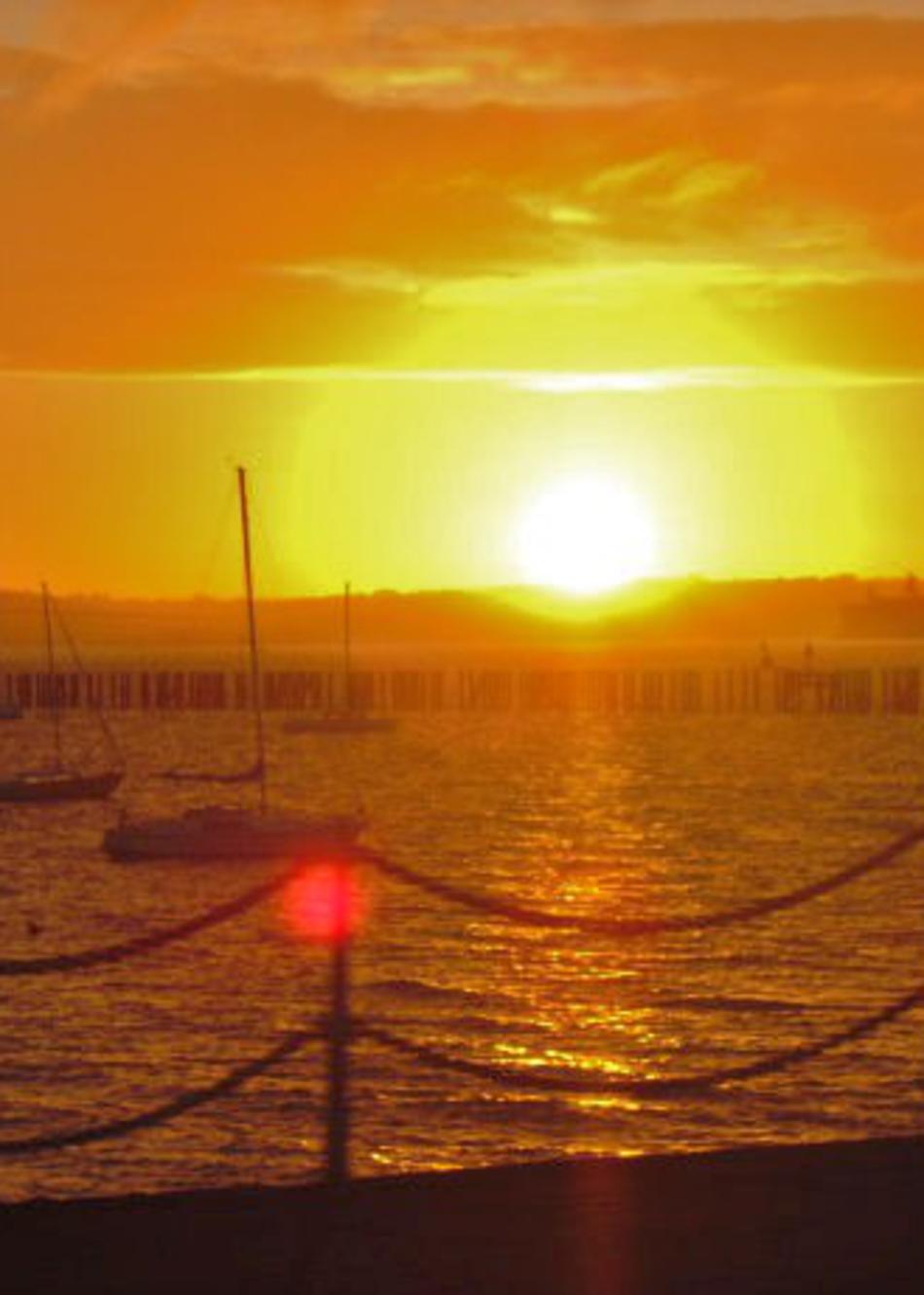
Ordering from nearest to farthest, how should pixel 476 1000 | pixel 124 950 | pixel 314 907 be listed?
pixel 124 950
pixel 476 1000
pixel 314 907

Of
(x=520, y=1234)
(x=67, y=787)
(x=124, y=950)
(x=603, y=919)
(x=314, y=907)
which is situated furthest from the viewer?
(x=67, y=787)

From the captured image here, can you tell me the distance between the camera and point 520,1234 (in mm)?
8023

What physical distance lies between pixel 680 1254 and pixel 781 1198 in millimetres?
751

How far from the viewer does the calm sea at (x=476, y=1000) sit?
31969mm

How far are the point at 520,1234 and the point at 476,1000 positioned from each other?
3725cm

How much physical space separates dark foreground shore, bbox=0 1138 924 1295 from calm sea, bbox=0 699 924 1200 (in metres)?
20.0

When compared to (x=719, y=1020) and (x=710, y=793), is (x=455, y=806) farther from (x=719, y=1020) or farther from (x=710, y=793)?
(x=719, y=1020)

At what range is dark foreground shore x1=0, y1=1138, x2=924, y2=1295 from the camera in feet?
24.7

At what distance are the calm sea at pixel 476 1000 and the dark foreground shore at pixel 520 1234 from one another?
19989 mm

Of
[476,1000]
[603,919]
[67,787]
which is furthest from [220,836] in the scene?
[603,919]

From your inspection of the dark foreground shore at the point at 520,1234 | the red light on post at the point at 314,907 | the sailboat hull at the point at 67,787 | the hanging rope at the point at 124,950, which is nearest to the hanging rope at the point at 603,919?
the hanging rope at the point at 124,950

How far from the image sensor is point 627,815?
106m

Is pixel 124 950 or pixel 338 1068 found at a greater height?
pixel 124 950

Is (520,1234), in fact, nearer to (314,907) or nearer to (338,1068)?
(338,1068)
